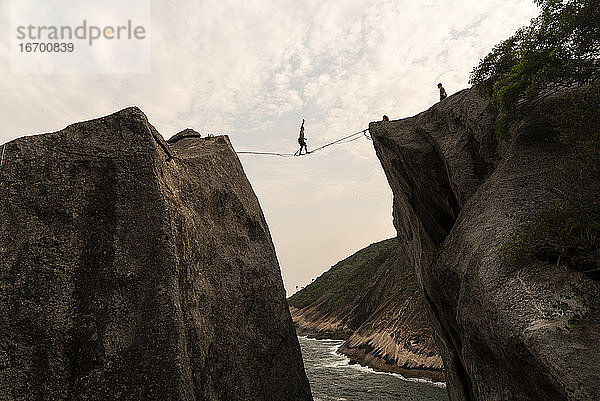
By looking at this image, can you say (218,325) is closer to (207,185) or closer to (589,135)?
(207,185)

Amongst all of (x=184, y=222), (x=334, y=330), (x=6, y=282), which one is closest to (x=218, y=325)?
(x=184, y=222)

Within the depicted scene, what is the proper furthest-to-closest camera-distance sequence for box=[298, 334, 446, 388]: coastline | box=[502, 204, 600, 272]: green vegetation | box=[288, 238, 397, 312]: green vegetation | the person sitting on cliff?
box=[288, 238, 397, 312]: green vegetation
box=[298, 334, 446, 388]: coastline
the person sitting on cliff
box=[502, 204, 600, 272]: green vegetation

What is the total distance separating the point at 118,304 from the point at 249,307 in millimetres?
4588

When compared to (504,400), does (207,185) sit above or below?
above

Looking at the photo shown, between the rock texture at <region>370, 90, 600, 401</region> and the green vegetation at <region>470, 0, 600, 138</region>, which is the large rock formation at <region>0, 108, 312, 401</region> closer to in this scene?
the rock texture at <region>370, 90, 600, 401</region>

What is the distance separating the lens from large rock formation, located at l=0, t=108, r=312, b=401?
30.6ft

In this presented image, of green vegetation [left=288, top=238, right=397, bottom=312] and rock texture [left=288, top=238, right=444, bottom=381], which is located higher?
green vegetation [left=288, top=238, right=397, bottom=312]

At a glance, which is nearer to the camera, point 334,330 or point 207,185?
point 207,185

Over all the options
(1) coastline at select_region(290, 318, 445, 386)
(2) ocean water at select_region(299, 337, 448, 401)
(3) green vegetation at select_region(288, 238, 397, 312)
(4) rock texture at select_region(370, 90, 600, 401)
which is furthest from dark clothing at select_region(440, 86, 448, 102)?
(3) green vegetation at select_region(288, 238, 397, 312)

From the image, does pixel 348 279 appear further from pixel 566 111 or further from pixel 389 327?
pixel 566 111

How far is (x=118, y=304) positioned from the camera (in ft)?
32.6

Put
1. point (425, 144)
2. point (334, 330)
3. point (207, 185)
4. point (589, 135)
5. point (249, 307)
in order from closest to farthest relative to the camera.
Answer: point (589, 135) < point (249, 307) < point (207, 185) < point (425, 144) < point (334, 330)

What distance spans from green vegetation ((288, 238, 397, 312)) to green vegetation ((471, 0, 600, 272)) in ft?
209

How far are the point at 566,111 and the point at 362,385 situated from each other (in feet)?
88.1
